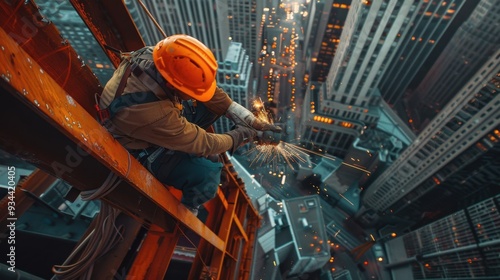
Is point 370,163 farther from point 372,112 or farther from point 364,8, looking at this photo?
point 364,8

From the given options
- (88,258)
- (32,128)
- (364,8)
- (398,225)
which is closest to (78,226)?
(88,258)

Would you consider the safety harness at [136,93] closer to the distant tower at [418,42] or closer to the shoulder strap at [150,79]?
the shoulder strap at [150,79]

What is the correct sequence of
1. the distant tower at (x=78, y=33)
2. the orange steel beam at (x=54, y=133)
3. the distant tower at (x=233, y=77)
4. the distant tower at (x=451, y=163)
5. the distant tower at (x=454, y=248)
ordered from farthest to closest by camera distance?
1. the distant tower at (x=233, y=77)
2. the distant tower at (x=454, y=248)
3. the distant tower at (x=451, y=163)
4. the distant tower at (x=78, y=33)
5. the orange steel beam at (x=54, y=133)

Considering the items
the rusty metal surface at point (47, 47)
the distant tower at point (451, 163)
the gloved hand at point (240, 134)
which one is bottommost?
the distant tower at point (451, 163)

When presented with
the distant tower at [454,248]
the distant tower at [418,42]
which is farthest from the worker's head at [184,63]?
the distant tower at [418,42]

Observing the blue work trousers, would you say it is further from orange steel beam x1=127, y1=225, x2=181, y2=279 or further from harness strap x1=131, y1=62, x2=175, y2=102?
orange steel beam x1=127, y1=225, x2=181, y2=279
